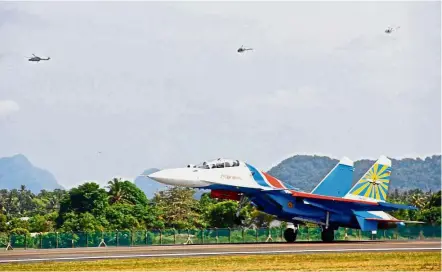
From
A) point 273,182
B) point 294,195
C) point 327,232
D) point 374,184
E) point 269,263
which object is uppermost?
point 374,184

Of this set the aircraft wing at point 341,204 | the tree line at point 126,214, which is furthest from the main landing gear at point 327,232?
the tree line at point 126,214

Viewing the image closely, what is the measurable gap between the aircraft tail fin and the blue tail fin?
0.55 metres

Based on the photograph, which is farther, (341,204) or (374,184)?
(374,184)

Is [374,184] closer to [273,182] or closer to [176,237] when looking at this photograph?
[273,182]

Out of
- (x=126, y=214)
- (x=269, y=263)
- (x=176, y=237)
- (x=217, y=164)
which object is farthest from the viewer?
(x=126, y=214)

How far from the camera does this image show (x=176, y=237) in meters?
56.3

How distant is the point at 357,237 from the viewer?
190 ft

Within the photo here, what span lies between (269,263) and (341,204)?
18.6 m

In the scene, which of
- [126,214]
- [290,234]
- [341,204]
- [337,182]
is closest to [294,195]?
[290,234]

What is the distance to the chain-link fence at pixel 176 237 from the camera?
53.8 metres

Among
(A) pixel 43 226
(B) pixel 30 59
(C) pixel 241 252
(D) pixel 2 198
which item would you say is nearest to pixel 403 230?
(C) pixel 241 252

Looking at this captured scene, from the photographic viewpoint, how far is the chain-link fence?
53.8 m

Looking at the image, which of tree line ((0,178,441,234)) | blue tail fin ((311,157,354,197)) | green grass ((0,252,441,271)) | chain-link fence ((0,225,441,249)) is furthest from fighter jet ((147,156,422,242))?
tree line ((0,178,441,234))

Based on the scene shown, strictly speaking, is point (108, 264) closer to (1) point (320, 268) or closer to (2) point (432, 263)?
(1) point (320, 268)
